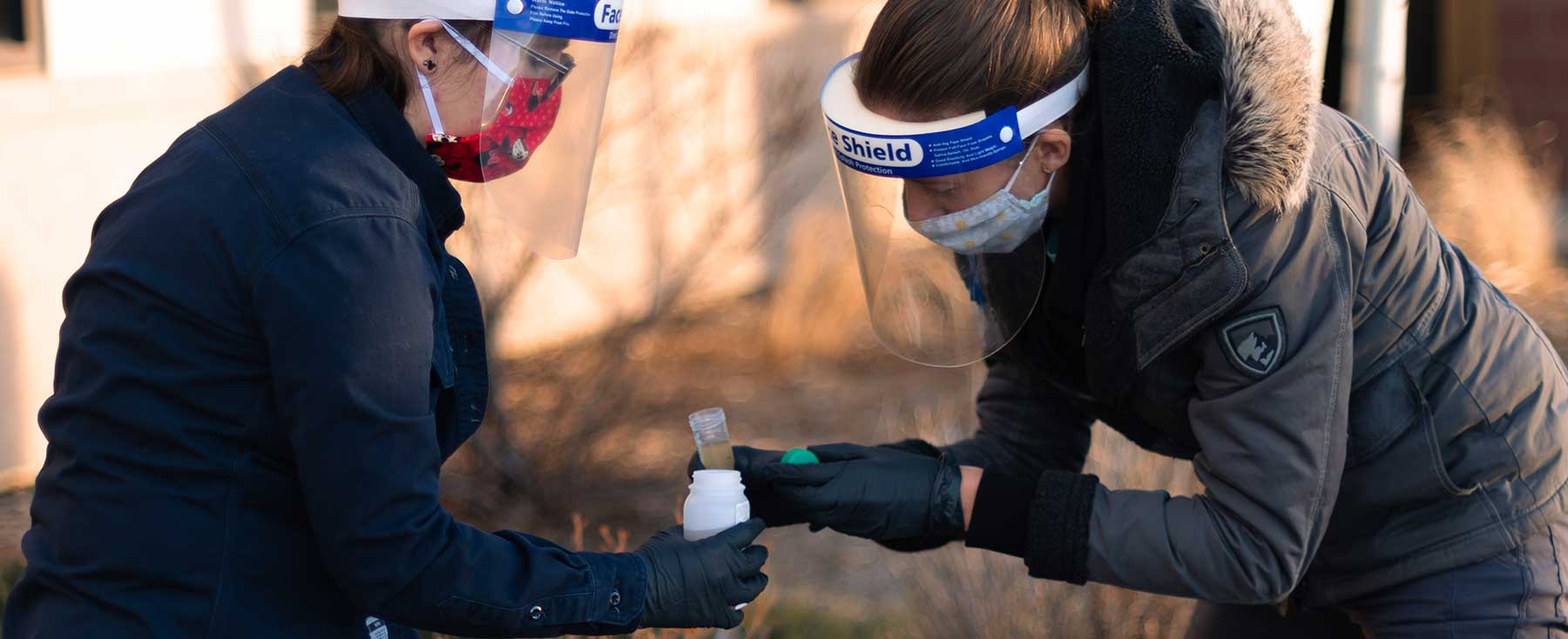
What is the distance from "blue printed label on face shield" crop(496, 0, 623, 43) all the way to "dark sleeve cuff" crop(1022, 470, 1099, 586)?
982 millimetres

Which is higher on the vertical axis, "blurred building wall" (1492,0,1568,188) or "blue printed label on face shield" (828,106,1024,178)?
"blue printed label on face shield" (828,106,1024,178)

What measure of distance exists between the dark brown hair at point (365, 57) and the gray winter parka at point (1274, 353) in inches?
36.5

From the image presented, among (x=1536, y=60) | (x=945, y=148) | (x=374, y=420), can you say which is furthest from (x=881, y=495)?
(x=1536, y=60)

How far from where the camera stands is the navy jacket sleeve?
1651 millimetres

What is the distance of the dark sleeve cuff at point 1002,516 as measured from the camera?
2.33 meters

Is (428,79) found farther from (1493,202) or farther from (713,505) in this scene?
(1493,202)

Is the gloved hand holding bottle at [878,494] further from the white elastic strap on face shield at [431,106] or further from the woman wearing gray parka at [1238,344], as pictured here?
the white elastic strap on face shield at [431,106]

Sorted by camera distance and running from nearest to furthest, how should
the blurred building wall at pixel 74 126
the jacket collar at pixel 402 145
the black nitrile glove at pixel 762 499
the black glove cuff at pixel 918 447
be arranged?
the jacket collar at pixel 402 145 → the black nitrile glove at pixel 762 499 → the black glove cuff at pixel 918 447 → the blurred building wall at pixel 74 126

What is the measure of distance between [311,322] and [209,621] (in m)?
0.44

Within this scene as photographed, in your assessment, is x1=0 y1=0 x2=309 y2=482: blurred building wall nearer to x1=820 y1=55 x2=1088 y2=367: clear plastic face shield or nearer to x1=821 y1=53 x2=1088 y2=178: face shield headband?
x1=820 y1=55 x2=1088 y2=367: clear plastic face shield

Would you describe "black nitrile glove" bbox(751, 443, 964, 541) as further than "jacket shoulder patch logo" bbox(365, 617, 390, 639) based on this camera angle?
Yes

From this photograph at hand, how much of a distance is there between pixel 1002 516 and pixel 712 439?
48 cm

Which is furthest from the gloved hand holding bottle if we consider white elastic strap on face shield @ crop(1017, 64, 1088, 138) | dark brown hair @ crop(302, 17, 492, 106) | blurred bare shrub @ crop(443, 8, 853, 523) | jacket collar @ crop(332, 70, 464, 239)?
blurred bare shrub @ crop(443, 8, 853, 523)

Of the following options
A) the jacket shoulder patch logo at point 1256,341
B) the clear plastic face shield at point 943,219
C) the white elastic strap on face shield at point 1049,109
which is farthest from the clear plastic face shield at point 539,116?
the jacket shoulder patch logo at point 1256,341
